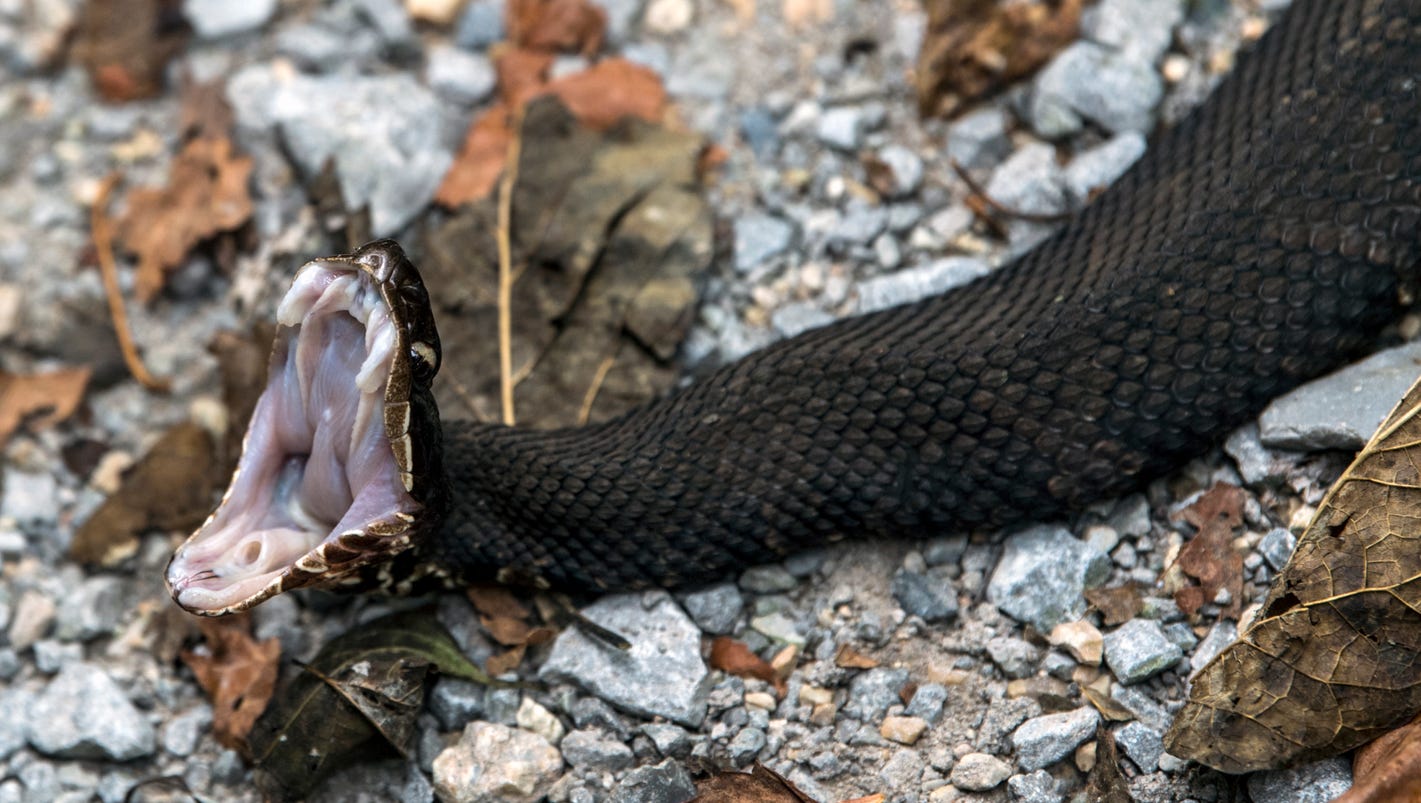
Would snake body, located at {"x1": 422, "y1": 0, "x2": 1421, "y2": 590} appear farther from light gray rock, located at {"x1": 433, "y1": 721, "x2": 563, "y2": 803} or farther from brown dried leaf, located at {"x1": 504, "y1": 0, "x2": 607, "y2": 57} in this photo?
brown dried leaf, located at {"x1": 504, "y1": 0, "x2": 607, "y2": 57}

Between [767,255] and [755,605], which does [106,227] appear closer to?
[767,255]

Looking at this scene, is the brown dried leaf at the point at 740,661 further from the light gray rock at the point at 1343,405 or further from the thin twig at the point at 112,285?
the thin twig at the point at 112,285

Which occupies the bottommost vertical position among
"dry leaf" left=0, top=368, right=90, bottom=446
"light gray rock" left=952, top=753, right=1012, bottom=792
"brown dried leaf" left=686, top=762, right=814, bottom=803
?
"dry leaf" left=0, top=368, right=90, bottom=446

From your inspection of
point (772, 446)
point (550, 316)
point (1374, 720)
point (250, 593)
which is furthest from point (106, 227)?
point (1374, 720)

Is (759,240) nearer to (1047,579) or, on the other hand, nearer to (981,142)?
(981,142)

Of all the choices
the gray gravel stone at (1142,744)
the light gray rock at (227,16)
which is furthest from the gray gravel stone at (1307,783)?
the light gray rock at (227,16)

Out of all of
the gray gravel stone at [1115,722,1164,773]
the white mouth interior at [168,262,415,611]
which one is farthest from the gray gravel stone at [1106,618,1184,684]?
the white mouth interior at [168,262,415,611]
